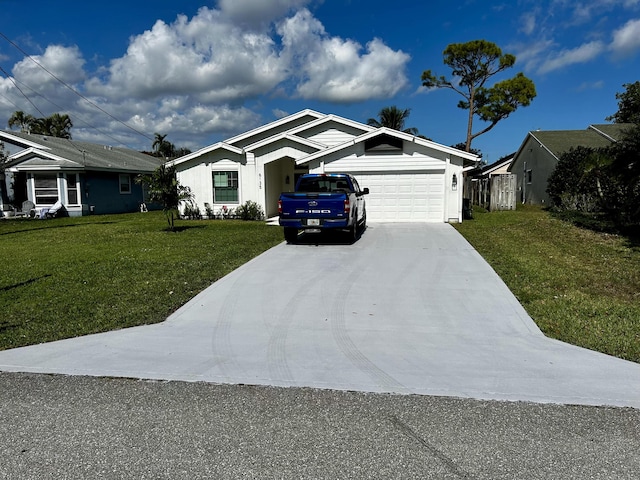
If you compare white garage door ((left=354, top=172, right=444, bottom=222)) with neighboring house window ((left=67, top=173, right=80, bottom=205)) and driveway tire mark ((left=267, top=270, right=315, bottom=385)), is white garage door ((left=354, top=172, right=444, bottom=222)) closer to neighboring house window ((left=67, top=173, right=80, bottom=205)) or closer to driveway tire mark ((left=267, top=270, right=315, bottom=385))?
driveway tire mark ((left=267, top=270, right=315, bottom=385))

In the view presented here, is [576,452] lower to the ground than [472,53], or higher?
lower

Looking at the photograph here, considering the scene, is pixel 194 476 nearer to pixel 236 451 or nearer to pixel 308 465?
pixel 236 451

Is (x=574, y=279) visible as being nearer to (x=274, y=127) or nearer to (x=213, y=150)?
(x=213, y=150)

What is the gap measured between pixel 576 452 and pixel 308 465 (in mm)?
1766

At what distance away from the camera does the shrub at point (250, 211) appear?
795 inches

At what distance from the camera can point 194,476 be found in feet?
9.04

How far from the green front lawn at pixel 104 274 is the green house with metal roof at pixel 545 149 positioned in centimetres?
1838

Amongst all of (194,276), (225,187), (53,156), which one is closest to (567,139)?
(225,187)

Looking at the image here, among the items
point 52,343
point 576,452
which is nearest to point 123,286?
point 52,343

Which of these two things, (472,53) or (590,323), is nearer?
(590,323)

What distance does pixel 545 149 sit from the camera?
26203 millimetres

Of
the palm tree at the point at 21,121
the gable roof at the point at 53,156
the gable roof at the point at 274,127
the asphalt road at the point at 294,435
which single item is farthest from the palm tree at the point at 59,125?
the asphalt road at the point at 294,435

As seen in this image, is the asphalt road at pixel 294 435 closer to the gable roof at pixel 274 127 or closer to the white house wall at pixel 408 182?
the white house wall at pixel 408 182

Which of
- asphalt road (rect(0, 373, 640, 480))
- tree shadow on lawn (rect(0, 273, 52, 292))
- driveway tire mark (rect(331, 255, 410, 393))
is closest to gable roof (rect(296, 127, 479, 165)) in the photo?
driveway tire mark (rect(331, 255, 410, 393))
